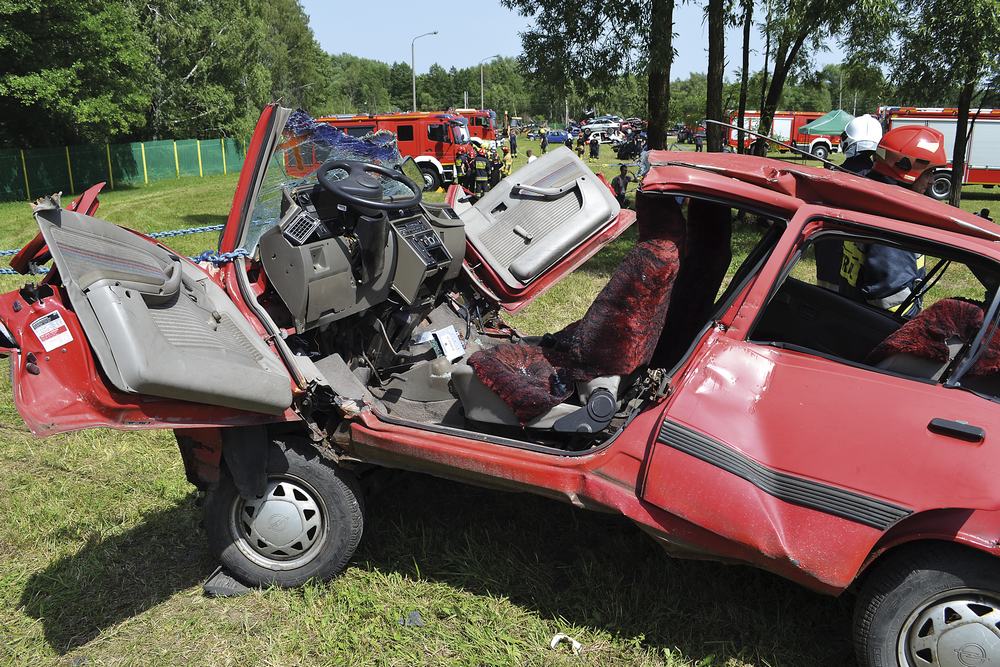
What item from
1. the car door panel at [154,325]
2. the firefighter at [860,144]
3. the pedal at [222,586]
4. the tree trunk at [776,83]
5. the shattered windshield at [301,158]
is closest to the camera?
the car door panel at [154,325]

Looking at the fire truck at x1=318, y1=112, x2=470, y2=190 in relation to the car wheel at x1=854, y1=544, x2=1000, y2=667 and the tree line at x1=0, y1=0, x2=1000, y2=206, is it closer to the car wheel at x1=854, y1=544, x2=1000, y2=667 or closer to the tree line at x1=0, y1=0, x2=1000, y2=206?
the tree line at x1=0, y1=0, x2=1000, y2=206

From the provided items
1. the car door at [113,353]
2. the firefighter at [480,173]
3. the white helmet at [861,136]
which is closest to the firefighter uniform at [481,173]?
the firefighter at [480,173]

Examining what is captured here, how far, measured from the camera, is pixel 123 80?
2345 cm

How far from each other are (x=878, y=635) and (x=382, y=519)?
230 cm

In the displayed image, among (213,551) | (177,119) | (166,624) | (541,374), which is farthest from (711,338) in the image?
(177,119)

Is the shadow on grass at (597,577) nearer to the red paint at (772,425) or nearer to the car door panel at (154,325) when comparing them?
the red paint at (772,425)

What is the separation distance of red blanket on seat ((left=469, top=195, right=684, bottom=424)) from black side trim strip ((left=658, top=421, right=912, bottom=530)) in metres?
0.42

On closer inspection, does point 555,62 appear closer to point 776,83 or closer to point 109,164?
point 776,83

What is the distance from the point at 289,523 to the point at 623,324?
1.68 m

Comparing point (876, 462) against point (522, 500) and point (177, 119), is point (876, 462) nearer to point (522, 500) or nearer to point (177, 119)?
point (522, 500)

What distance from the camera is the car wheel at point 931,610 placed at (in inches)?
89.7

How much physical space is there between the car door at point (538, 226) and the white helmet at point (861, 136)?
70.0 inches

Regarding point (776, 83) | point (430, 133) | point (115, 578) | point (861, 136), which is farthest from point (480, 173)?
point (115, 578)

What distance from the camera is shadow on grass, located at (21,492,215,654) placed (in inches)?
123
